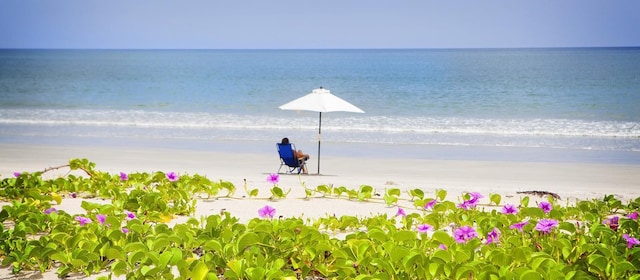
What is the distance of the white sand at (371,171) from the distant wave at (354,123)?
6.28 metres

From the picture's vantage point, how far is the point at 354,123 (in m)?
21.9

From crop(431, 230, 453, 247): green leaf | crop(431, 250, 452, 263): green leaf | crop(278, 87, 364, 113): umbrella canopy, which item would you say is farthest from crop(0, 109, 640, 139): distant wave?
crop(431, 250, 452, 263): green leaf

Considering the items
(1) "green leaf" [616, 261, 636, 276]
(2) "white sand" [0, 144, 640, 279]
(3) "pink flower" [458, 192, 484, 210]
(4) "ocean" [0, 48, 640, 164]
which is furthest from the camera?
(4) "ocean" [0, 48, 640, 164]

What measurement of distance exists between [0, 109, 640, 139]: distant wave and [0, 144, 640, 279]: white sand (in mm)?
6283

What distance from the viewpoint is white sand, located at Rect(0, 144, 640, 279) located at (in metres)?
9.03

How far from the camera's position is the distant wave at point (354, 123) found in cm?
1973

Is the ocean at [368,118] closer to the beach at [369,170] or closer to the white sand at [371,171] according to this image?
the beach at [369,170]

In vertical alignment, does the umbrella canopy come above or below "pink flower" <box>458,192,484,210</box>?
above

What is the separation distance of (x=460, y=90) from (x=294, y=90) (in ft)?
32.9

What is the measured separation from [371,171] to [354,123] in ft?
32.7

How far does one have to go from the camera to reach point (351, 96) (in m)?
38.5

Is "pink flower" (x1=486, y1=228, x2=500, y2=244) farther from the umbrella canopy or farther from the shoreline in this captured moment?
the umbrella canopy

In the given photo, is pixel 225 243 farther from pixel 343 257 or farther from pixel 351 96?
pixel 351 96

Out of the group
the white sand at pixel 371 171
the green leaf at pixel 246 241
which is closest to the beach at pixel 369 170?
the white sand at pixel 371 171
